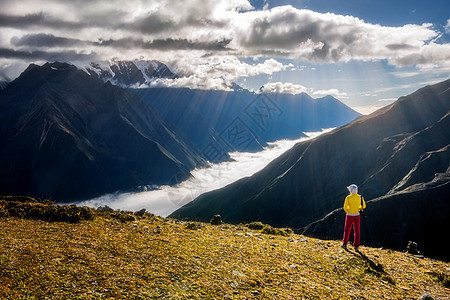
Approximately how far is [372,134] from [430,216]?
301ft

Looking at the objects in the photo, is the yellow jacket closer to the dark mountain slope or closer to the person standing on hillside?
the person standing on hillside

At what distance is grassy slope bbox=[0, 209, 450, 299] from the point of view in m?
7.90

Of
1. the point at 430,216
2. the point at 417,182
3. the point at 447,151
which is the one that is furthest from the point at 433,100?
the point at 430,216

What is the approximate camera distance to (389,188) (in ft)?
507

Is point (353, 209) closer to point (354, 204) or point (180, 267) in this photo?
point (354, 204)

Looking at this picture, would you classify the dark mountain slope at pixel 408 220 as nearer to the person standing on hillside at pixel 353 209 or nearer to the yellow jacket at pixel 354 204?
the person standing on hillside at pixel 353 209

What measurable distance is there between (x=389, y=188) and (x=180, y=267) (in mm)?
170508

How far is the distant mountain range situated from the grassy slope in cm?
10243

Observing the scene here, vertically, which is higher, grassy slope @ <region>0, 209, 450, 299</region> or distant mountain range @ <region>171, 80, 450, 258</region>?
grassy slope @ <region>0, 209, 450, 299</region>

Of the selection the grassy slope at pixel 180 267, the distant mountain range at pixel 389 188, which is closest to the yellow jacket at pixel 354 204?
the grassy slope at pixel 180 267

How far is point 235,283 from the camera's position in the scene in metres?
9.02

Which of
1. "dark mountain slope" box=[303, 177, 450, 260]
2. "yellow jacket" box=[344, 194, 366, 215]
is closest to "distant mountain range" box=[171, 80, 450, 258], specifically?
"dark mountain slope" box=[303, 177, 450, 260]

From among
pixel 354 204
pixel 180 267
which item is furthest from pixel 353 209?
pixel 180 267

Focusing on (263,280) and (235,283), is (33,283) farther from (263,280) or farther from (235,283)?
(263,280)
